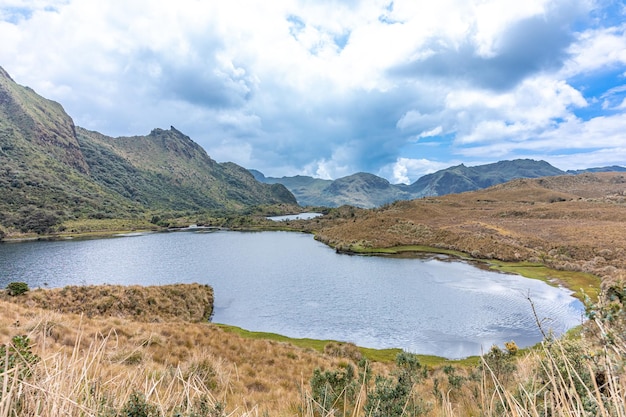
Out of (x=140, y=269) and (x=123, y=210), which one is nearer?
(x=140, y=269)

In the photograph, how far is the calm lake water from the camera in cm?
2795

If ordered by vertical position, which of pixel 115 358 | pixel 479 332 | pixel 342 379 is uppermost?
pixel 115 358

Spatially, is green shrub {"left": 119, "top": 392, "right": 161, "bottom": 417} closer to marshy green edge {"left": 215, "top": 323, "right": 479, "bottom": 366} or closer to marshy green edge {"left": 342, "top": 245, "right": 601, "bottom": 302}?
marshy green edge {"left": 215, "top": 323, "right": 479, "bottom": 366}

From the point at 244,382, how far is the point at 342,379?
174 inches

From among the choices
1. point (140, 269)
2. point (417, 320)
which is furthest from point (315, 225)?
point (417, 320)

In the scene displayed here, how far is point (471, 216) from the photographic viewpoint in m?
92.6

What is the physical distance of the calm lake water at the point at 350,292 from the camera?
91.7ft

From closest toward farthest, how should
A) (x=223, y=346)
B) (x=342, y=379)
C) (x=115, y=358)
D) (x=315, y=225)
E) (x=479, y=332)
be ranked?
1. (x=115, y=358)
2. (x=342, y=379)
3. (x=223, y=346)
4. (x=479, y=332)
5. (x=315, y=225)

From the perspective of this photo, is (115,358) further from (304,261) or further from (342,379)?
(304,261)

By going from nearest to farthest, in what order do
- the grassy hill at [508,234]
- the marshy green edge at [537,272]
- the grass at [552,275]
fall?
the marshy green edge at [537,272], the grass at [552,275], the grassy hill at [508,234]

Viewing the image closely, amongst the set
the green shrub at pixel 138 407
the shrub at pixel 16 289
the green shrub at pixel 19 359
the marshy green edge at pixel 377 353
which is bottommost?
the marshy green edge at pixel 377 353

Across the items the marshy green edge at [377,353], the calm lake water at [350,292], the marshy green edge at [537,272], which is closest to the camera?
the marshy green edge at [377,353]

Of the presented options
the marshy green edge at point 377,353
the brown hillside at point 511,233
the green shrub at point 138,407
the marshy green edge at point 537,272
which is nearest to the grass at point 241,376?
the green shrub at point 138,407

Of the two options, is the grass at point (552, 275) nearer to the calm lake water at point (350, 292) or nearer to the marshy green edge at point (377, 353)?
the calm lake water at point (350, 292)
